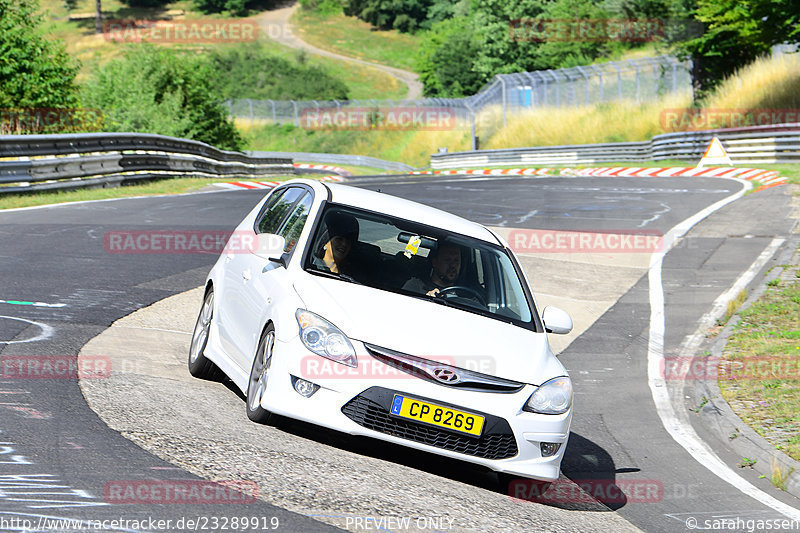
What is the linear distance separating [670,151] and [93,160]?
2415 cm

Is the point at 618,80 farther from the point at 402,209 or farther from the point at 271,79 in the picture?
the point at 271,79

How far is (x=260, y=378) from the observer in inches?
258

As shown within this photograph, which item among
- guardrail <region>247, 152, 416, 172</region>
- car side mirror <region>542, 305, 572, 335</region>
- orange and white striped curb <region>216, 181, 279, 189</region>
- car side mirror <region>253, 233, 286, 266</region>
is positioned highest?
car side mirror <region>253, 233, 286, 266</region>

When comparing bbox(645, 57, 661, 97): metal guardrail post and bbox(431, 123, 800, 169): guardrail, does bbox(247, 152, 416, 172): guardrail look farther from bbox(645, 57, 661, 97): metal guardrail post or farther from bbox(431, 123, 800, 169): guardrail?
bbox(645, 57, 661, 97): metal guardrail post

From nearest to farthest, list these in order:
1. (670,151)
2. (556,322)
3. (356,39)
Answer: (556,322), (670,151), (356,39)

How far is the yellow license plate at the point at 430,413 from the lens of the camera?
6016 millimetres

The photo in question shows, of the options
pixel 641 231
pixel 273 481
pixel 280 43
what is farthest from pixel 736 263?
pixel 280 43

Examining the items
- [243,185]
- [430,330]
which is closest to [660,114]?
[243,185]

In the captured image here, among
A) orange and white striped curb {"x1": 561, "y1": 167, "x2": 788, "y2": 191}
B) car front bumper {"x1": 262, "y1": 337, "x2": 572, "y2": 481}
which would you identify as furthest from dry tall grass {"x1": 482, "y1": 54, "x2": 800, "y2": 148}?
car front bumper {"x1": 262, "y1": 337, "x2": 572, "y2": 481}

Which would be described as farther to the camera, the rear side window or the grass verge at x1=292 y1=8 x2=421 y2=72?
the grass verge at x1=292 y1=8 x2=421 y2=72

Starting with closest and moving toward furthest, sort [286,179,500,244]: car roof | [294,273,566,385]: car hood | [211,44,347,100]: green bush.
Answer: [294,273,566,385]: car hood → [286,179,500,244]: car roof → [211,44,347,100]: green bush

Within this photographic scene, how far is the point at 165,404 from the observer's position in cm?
673

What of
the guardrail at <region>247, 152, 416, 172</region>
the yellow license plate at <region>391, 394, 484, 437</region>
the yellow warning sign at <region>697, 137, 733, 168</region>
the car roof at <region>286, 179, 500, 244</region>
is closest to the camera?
the yellow license plate at <region>391, 394, 484, 437</region>

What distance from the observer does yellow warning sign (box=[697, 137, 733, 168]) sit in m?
34.0
